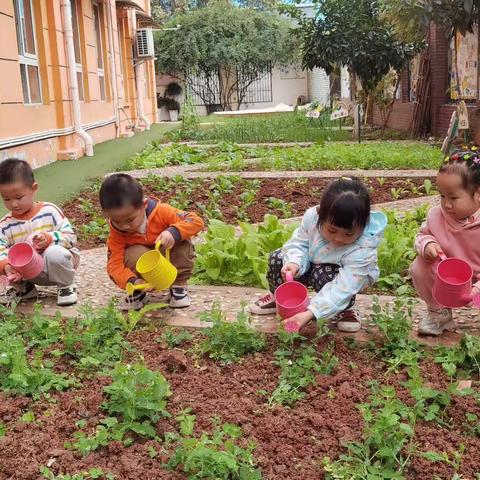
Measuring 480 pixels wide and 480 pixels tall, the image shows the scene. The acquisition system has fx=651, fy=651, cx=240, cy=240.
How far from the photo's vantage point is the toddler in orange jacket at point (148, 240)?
10.1 feet

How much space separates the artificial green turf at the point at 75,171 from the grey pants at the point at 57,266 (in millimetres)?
2569

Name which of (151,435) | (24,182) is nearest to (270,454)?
(151,435)

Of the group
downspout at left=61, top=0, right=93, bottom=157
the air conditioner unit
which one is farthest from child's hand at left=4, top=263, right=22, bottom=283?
the air conditioner unit

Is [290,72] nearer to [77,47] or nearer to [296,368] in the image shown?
[77,47]

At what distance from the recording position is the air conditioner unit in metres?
17.8

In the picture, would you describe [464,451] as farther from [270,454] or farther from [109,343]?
[109,343]

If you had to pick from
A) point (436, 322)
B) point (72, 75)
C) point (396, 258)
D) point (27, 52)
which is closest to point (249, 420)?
point (436, 322)

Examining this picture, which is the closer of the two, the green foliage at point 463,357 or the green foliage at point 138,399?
the green foliage at point 138,399

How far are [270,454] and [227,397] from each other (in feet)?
1.28

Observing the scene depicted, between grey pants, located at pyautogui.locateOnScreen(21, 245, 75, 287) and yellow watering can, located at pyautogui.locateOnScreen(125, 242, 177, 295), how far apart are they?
48 centimetres

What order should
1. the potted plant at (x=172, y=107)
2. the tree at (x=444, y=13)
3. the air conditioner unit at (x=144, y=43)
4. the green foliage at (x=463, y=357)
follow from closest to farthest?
the green foliage at (x=463, y=357) < the tree at (x=444, y=13) < the air conditioner unit at (x=144, y=43) < the potted plant at (x=172, y=107)

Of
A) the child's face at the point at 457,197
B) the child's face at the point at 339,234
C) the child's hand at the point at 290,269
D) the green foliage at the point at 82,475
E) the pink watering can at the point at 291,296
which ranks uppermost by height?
the child's face at the point at 457,197

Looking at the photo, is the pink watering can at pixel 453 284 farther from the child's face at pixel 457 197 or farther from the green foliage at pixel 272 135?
the green foliage at pixel 272 135

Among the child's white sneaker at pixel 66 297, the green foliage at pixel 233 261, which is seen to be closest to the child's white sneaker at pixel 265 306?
the green foliage at pixel 233 261
